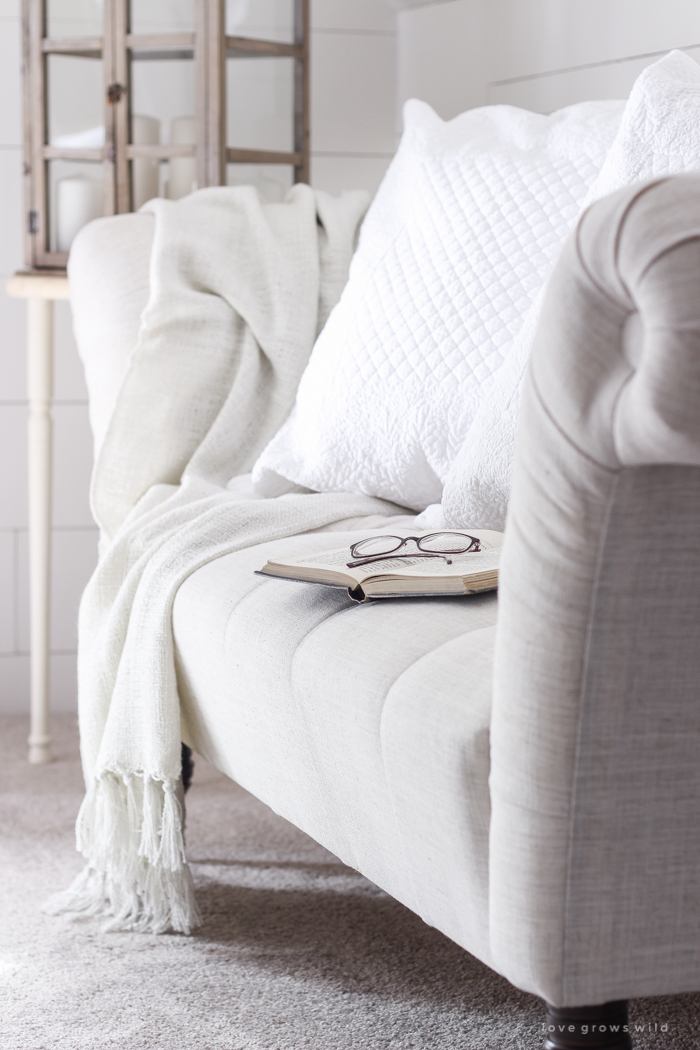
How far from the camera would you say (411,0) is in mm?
2197

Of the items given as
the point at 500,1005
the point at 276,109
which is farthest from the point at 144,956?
the point at 276,109

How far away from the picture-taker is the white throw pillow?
3.38 feet

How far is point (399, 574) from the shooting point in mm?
845

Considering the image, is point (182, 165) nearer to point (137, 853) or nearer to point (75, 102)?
point (75, 102)

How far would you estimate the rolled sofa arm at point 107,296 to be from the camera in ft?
4.84

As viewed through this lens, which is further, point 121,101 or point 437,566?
point 121,101

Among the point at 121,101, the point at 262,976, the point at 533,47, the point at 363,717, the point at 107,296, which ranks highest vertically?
the point at 533,47

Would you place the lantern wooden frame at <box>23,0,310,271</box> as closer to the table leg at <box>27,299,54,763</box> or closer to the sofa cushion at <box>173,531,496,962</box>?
the table leg at <box>27,299,54,763</box>

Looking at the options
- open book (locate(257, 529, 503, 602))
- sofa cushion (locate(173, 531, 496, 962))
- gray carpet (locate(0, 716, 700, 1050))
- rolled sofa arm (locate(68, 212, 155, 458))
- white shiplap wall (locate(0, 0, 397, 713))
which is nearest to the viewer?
sofa cushion (locate(173, 531, 496, 962))

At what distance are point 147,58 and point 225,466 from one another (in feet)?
2.53

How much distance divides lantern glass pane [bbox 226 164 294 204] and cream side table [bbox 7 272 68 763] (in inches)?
13.9

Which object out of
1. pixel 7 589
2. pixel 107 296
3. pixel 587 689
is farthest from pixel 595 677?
pixel 7 589

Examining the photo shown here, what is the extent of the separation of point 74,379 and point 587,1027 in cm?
181

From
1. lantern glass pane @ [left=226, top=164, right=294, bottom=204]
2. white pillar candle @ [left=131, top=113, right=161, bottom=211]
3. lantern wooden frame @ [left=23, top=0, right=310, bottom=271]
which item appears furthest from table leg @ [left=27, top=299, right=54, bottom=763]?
lantern glass pane @ [left=226, top=164, right=294, bottom=204]
